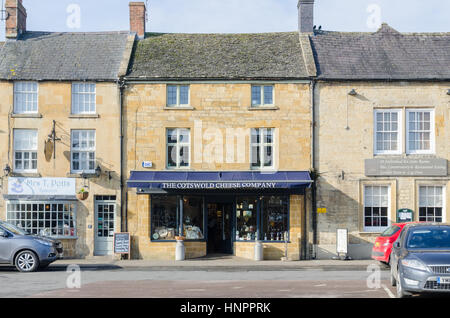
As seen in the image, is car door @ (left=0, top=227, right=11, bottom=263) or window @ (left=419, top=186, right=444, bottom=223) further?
window @ (left=419, top=186, right=444, bottom=223)

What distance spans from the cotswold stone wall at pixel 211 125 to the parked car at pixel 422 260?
36.5 ft

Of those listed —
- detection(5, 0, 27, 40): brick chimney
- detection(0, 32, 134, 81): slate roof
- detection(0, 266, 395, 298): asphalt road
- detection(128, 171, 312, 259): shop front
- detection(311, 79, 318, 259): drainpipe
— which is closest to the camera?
detection(0, 266, 395, 298): asphalt road

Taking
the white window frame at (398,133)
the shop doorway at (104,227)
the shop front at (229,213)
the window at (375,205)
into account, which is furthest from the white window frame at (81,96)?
the window at (375,205)

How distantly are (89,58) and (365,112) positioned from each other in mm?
12266

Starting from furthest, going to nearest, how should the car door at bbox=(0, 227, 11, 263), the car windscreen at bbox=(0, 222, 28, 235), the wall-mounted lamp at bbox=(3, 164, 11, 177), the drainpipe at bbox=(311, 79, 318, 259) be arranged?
the wall-mounted lamp at bbox=(3, 164, 11, 177) → the drainpipe at bbox=(311, 79, 318, 259) → the car windscreen at bbox=(0, 222, 28, 235) → the car door at bbox=(0, 227, 11, 263)

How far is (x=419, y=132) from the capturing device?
81.8 ft

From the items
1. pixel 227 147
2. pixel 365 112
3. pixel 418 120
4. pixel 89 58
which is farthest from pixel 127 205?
pixel 418 120

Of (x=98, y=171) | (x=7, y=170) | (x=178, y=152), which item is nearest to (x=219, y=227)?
(x=178, y=152)

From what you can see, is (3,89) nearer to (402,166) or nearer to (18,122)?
(18,122)

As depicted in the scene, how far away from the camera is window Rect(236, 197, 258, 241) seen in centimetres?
2494

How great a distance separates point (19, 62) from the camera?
26.0m

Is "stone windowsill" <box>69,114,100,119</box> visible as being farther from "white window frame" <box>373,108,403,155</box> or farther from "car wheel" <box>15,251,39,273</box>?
"white window frame" <box>373,108,403,155</box>

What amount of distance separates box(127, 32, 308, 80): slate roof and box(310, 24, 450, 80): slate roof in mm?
1129

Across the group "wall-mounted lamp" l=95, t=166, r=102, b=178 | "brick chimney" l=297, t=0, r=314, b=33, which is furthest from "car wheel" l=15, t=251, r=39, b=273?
"brick chimney" l=297, t=0, r=314, b=33
